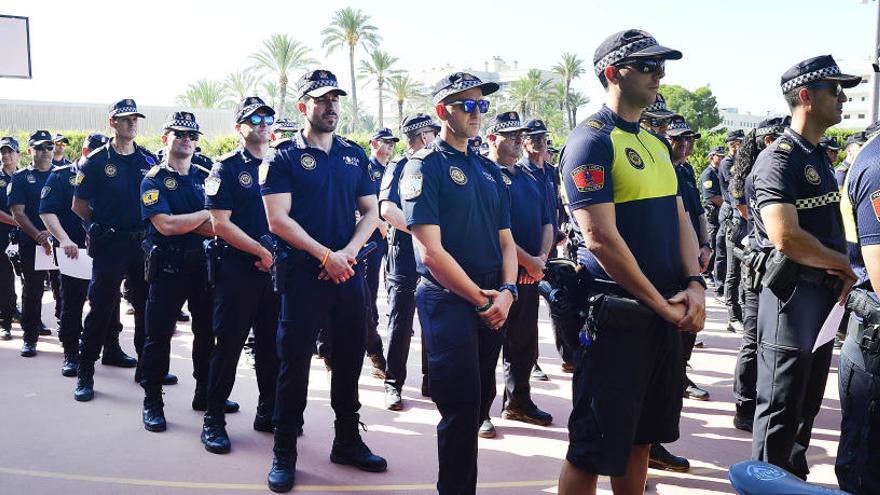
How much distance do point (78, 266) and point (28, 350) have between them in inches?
60.7

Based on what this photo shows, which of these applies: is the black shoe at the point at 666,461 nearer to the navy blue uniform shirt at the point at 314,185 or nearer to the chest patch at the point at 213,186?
the navy blue uniform shirt at the point at 314,185

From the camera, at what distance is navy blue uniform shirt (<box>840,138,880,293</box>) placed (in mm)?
2562

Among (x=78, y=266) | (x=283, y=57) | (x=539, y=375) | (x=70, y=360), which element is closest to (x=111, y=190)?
(x=78, y=266)

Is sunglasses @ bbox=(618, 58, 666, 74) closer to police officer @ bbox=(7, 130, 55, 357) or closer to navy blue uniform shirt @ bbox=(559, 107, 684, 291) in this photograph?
navy blue uniform shirt @ bbox=(559, 107, 684, 291)

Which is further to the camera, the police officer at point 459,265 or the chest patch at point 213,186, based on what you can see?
the chest patch at point 213,186

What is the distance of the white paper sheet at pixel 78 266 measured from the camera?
618cm

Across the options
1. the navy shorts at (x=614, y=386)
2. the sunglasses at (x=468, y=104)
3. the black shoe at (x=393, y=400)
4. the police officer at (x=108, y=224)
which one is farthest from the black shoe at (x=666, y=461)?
the police officer at (x=108, y=224)

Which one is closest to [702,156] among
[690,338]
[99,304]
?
[690,338]

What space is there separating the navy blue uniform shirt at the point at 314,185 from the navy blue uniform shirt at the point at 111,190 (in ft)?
7.47

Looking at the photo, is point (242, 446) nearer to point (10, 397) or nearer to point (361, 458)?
point (361, 458)

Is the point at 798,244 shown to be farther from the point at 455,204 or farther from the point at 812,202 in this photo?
the point at 455,204

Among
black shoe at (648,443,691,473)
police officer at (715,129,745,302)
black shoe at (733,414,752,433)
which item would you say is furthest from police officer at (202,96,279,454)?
police officer at (715,129,745,302)

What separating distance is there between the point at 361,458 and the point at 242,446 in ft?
3.04

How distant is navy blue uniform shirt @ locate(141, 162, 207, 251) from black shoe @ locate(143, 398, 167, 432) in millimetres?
1101
